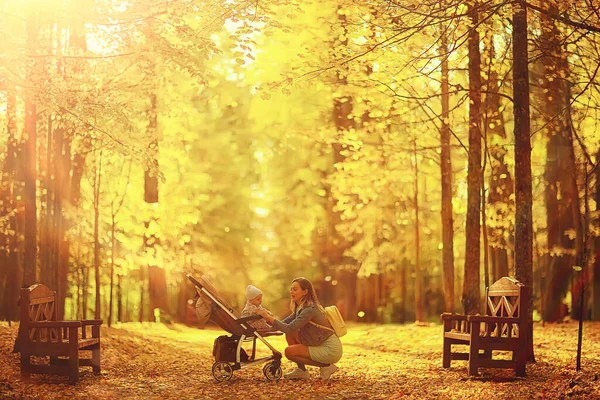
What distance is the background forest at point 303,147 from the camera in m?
11.8

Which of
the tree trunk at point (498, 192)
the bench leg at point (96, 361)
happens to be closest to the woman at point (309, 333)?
the bench leg at point (96, 361)

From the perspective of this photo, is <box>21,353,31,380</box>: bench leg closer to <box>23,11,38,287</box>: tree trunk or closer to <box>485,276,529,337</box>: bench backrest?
<box>23,11,38,287</box>: tree trunk

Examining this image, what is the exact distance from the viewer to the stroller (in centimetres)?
1012

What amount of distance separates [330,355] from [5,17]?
26.6 feet

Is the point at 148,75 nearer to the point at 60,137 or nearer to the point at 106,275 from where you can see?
the point at 60,137

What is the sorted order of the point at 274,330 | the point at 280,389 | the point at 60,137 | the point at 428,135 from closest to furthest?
1. the point at 280,389
2. the point at 274,330
3. the point at 60,137
4. the point at 428,135

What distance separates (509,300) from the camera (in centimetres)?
1138

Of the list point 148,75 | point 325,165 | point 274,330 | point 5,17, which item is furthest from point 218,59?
point 274,330

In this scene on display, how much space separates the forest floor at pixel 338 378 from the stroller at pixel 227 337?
18 cm

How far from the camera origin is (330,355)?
1041 cm

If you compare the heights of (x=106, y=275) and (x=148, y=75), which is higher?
(x=148, y=75)

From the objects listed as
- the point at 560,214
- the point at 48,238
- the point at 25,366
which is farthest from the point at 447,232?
the point at 25,366

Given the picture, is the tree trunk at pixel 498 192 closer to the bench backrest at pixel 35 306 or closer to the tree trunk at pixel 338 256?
the tree trunk at pixel 338 256

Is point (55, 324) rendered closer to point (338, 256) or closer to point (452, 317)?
Result: point (452, 317)
